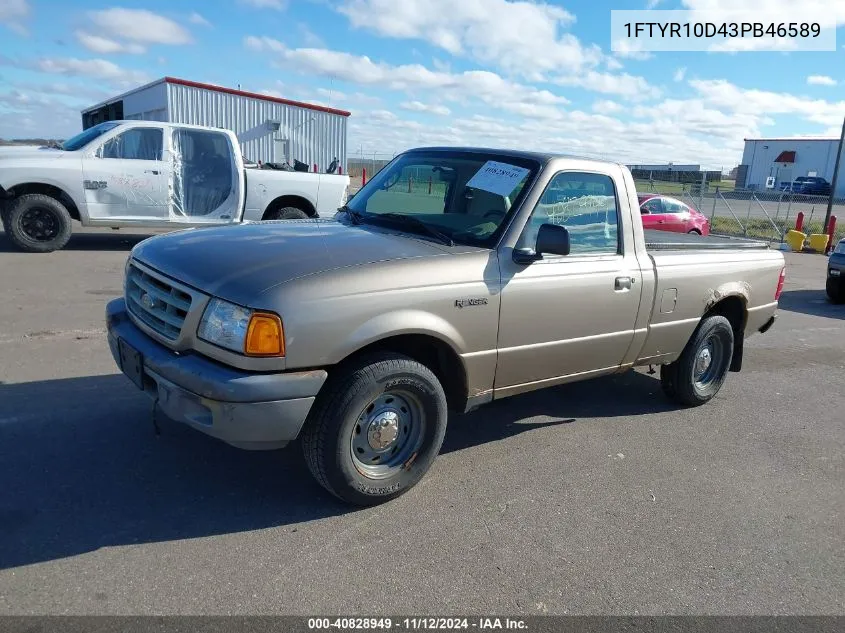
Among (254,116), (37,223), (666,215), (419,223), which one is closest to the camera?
(419,223)

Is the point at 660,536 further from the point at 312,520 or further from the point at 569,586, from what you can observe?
the point at 312,520

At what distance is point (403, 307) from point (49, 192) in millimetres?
8873

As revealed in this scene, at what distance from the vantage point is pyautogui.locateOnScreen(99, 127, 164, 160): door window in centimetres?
1023

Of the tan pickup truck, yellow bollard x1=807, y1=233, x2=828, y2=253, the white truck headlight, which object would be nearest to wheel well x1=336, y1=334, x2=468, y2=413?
the tan pickup truck

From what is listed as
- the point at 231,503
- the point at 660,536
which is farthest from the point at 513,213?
the point at 231,503

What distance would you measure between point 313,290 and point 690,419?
3.46 meters

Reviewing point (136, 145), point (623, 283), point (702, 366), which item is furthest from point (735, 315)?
point (136, 145)

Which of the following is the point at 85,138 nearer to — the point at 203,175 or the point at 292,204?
the point at 203,175

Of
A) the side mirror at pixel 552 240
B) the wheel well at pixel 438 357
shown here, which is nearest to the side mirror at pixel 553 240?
the side mirror at pixel 552 240

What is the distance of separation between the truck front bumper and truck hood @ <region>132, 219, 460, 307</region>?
35 cm

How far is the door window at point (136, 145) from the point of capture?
403 inches

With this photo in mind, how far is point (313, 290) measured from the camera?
3084 mm

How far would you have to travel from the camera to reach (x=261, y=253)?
343cm

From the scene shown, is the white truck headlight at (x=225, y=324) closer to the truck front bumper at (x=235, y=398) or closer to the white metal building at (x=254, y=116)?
the truck front bumper at (x=235, y=398)
